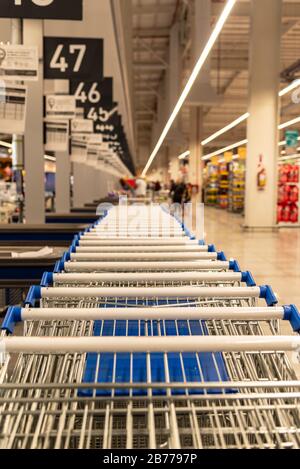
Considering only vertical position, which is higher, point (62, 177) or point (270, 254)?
point (62, 177)

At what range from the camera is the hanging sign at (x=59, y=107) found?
7.74m

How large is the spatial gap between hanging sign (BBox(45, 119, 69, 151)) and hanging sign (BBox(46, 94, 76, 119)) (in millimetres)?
101

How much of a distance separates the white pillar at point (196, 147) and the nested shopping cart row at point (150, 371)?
24252 mm

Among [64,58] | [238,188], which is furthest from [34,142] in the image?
[238,188]

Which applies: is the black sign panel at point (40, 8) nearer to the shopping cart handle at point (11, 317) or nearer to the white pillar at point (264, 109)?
the shopping cart handle at point (11, 317)

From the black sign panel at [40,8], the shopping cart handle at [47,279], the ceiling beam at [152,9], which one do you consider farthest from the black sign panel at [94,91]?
the ceiling beam at [152,9]

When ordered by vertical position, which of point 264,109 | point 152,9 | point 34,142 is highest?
point 152,9

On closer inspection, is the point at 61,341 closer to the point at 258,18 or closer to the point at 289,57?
the point at 258,18

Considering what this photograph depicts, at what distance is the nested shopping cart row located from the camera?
4.99 ft

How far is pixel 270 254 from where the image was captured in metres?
10.3

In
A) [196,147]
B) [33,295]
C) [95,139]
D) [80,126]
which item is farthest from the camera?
[196,147]

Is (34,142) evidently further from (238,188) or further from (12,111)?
(238,188)

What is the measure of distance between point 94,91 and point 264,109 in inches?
219

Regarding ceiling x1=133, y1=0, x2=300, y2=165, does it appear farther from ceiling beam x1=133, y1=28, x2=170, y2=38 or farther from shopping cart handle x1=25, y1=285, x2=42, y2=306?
shopping cart handle x1=25, y1=285, x2=42, y2=306
